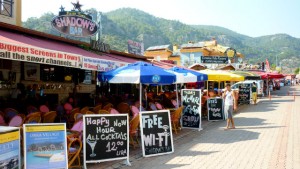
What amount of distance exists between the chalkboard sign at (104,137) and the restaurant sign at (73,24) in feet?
25.2

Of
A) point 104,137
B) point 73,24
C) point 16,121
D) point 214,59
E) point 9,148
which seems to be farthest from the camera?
point 214,59

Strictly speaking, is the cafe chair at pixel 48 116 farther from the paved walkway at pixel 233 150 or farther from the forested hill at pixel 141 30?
the forested hill at pixel 141 30

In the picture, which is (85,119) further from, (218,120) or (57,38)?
(218,120)

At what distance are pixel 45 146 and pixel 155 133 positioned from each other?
2.87 meters

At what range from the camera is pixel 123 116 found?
6.66m

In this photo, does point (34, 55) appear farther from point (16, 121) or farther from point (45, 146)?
point (45, 146)

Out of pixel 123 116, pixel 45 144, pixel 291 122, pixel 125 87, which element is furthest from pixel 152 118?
pixel 125 87

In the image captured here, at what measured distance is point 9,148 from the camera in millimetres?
4422

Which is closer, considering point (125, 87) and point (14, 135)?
point (14, 135)

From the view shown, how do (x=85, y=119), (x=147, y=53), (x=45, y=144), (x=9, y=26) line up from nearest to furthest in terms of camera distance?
(x=45, y=144), (x=85, y=119), (x=9, y=26), (x=147, y=53)

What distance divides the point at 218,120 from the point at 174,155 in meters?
6.67

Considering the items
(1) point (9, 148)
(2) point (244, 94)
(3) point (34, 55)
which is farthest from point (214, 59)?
(1) point (9, 148)

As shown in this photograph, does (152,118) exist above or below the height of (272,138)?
above

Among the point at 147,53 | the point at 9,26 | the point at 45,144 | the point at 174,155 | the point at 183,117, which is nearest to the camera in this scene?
the point at 45,144
